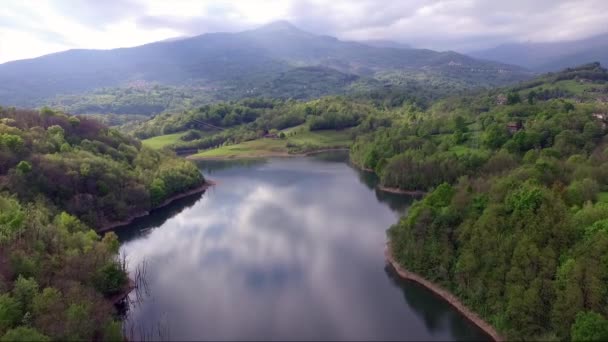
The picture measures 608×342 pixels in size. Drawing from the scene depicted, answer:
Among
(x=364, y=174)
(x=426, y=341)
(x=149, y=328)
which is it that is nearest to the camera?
(x=426, y=341)

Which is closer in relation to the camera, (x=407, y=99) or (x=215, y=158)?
(x=215, y=158)

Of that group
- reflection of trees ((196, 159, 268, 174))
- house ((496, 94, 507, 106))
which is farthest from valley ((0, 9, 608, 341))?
house ((496, 94, 507, 106))

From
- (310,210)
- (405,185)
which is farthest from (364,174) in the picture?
(310,210)

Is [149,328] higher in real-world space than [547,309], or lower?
lower

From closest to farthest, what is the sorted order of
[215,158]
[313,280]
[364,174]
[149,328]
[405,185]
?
[149,328]
[313,280]
[405,185]
[364,174]
[215,158]

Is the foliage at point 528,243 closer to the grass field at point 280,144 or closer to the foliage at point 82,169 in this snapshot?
the foliage at point 82,169

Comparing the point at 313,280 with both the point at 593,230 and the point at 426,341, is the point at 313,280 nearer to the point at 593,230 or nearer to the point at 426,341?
the point at 426,341

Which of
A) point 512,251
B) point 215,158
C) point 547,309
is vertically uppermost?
point 512,251

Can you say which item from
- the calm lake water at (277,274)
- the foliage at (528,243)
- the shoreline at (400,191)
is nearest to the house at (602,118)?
the foliage at (528,243)

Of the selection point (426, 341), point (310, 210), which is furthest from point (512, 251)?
point (310, 210)

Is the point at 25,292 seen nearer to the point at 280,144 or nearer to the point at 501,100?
the point at 280,144
